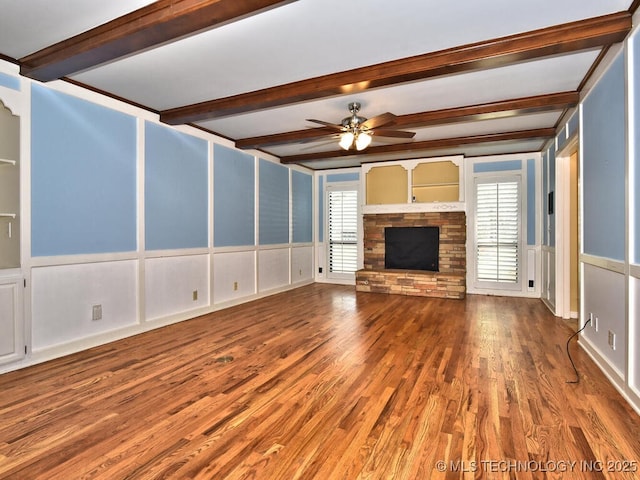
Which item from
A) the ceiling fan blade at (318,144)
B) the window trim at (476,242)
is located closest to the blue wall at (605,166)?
the window trim at (476,242)

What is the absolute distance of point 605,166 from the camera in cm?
287

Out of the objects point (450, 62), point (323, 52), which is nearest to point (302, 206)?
point (323, 52)

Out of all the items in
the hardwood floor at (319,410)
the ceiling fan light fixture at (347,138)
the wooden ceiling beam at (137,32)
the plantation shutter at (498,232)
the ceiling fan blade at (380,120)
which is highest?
the wooden ceiling beam at (137,32)

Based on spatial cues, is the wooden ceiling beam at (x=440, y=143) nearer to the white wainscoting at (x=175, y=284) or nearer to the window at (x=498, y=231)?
the window at (x=498, y=231)

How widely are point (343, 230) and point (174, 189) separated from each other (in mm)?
4078

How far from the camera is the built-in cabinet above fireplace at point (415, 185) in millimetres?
6652

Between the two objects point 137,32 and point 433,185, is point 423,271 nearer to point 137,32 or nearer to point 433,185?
point 433,185

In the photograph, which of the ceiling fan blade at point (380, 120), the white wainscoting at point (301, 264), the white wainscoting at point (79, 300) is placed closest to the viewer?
the white wainscoting at point (79, 300)

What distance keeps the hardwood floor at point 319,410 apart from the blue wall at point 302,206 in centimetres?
373

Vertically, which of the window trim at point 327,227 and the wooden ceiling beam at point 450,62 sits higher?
the wooden ceiling beam at point 450,62

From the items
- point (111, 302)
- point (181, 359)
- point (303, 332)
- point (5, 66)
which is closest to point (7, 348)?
point (111, 302)

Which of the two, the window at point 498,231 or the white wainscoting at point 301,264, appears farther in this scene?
the white wainscoting at point 301,264

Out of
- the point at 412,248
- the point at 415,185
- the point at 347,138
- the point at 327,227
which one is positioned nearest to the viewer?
the point at 347,138

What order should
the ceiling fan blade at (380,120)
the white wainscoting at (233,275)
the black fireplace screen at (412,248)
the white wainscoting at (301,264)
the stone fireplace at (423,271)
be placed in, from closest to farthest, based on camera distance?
the ceiling fan blade at (380,120), the white wainscoting at (233,275), the stone fireplace at (423,271), the black fireplace screen at (412,248), the white wainscoting at (301,264)
